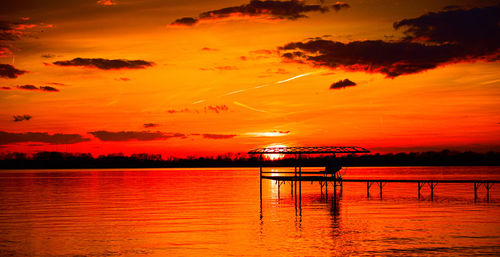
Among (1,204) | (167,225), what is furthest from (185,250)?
(1,204)

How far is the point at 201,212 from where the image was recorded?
149 ft

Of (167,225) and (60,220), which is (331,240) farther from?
(60,220)

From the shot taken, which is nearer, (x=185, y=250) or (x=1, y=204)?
(x=185, y=250)

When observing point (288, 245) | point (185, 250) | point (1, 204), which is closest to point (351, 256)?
point (288, 245)

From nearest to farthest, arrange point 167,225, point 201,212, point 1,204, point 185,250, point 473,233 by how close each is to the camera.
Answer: point 185,250
point 473,233
point 167,225
point 201,212
point 1,204

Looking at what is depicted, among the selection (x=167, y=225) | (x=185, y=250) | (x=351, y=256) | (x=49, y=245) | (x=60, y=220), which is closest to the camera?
(x=351, y=256)

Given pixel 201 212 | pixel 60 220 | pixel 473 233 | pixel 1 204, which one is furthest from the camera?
pixel 1 204

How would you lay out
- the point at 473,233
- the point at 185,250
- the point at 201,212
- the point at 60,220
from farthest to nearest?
the point at 201,212 → the point at 60,220 → the point at 473,233 → the point at 185,250

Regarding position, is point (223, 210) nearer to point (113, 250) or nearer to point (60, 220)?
point (60, 220)

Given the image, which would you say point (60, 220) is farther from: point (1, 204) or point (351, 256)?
point (351, 256)

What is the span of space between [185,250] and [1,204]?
1380 inches

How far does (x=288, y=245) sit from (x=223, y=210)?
63.1ft

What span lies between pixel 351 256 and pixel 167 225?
1521 cm

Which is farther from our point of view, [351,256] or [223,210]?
[223,210]
